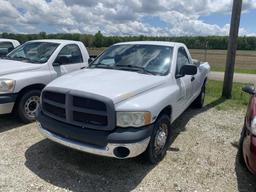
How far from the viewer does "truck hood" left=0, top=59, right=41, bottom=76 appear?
215 inches

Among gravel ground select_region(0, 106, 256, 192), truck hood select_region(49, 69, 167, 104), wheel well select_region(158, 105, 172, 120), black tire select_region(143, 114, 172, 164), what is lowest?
gravel ground select_region(0, 106, 256, 192)

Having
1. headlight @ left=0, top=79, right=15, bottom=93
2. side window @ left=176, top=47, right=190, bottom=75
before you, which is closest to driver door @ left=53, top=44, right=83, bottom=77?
headlight @ left=0, top=79, right=15, bottom=93

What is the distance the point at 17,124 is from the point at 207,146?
12.7 feet

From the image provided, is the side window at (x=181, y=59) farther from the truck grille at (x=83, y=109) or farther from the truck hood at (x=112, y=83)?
the truck grille at (x=83, y=109)

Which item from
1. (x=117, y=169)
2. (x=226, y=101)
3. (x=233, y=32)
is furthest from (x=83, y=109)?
(x=233, y=32)

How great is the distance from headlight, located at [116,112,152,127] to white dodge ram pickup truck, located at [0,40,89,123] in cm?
279

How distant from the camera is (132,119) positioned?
3.50 m

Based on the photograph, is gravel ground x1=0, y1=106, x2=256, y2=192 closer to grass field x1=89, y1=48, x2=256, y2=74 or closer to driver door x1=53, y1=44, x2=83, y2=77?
driver door x1=53, y1=44, x2=83, y2=77

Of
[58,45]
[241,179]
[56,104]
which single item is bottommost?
[241,179]

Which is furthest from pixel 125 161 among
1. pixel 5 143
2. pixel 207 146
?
pixel 5 143

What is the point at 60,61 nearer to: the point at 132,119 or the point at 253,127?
the point at 132,119

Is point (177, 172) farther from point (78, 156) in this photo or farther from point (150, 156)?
point (78, 156)

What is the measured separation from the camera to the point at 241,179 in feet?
12.9

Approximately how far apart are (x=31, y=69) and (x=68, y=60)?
1122mm
